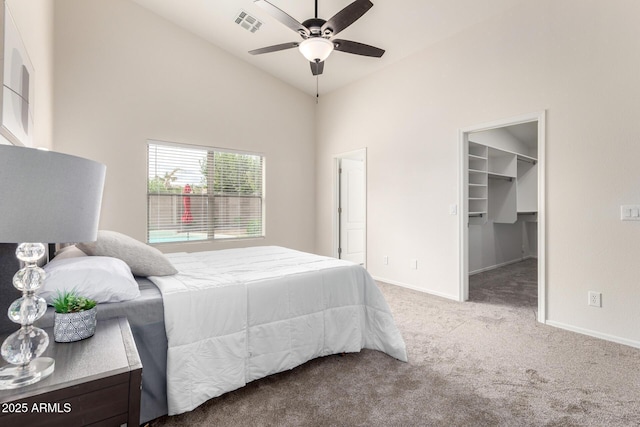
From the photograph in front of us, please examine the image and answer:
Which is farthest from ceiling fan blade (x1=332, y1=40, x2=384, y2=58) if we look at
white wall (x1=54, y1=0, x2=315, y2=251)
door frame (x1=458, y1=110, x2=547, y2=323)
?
white wall (x1=54, y1=0, x2=315, y2=251)

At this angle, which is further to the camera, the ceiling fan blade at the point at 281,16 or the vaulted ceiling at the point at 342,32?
the vaulted ceiling at the point at 342,32

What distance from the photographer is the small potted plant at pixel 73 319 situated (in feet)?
3.83

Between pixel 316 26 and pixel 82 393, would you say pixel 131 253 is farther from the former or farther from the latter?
pixel 316 26

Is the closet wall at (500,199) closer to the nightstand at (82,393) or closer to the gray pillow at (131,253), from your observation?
the gray pillow at (131,253)

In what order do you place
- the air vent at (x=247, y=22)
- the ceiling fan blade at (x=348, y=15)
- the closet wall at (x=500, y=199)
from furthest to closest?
1. the closet wall at (x=500, y=199)
2. the air vent at (x=247, y=22)
3. the ceiling fan blade at (x=348, y=15)

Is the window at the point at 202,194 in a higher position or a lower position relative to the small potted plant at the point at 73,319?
higher

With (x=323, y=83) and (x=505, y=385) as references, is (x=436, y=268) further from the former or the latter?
(x=323, y=83)

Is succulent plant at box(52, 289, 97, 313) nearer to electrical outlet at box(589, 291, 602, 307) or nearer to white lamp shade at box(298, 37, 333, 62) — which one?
white lamp shade at box(298, 37, 333, 62)

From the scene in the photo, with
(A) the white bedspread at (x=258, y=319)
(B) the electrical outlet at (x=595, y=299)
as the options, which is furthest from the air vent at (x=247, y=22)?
(B) the electrical outlet at (x=595, y=299)

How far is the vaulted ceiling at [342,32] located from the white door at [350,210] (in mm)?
1542

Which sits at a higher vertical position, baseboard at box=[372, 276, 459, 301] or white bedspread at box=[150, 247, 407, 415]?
white bedspread at box=[150, 247, 407, 415]

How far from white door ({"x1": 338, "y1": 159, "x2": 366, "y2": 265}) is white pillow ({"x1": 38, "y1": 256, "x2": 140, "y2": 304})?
422 centimetres

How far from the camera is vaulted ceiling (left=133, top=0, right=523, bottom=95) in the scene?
335 centimetres

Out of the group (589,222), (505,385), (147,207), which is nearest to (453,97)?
(589,222)
